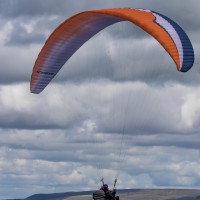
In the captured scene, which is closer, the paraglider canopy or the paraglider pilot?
the paraglider canopy

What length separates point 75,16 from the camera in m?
60.5

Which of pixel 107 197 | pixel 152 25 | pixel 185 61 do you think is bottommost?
pixel 107 197

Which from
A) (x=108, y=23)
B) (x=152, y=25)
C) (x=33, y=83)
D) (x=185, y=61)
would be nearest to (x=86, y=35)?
(x=108, y=23)

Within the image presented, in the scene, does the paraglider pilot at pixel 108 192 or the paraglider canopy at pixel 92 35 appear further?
the paraglider pilot at pixel 108 192

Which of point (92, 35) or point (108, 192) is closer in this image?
point (108, 192)

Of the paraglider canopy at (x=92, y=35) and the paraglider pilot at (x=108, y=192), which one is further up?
the paraglider canopy at (x=92, y=35)

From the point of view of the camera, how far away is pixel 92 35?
6519 centimetres

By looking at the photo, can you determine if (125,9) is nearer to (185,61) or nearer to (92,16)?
(92,16)

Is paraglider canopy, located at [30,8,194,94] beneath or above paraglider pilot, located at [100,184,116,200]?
above

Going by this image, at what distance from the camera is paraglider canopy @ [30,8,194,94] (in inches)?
2030

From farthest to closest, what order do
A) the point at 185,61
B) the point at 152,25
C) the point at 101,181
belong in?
the point at 101,181
the point at 152,25
the point at 185,61

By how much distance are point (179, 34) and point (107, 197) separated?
1395 centimetres

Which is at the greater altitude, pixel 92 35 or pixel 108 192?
pixel 92 35

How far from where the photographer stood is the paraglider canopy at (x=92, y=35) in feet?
169
